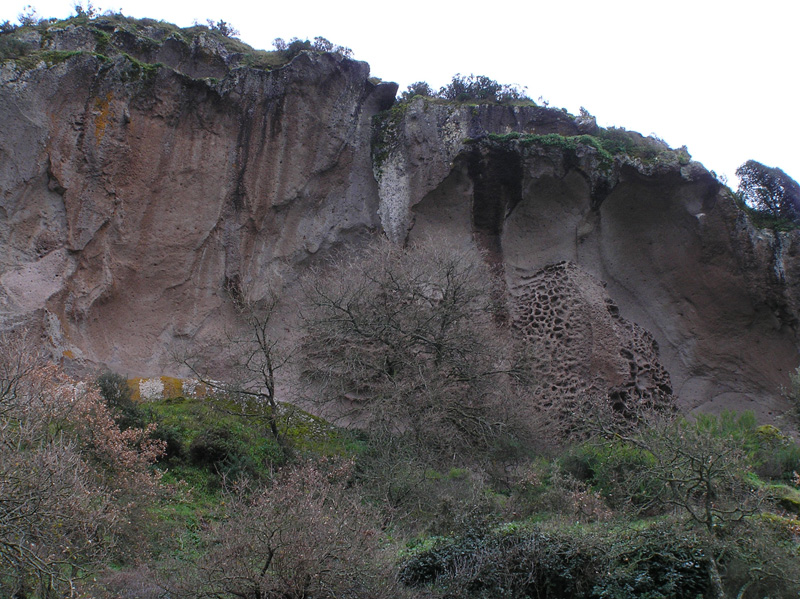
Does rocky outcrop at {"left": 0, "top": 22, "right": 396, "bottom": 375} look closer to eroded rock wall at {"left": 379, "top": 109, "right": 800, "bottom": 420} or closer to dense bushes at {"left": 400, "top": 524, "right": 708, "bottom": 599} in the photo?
eroded rock wall at {"left": 379, "top": 109, "right": 800, "bottom": 420}

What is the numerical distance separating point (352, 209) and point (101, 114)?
19.9ft

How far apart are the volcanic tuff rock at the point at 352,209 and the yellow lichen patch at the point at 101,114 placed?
4cm

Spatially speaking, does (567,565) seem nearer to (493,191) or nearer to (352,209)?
(493,191)

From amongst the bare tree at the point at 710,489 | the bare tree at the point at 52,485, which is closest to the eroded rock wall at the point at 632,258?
the bare tree at the point at 710,489

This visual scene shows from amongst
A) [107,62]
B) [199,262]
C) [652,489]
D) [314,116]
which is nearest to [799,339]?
[652,489]

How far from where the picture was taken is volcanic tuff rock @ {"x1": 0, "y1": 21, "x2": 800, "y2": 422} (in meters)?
14.0

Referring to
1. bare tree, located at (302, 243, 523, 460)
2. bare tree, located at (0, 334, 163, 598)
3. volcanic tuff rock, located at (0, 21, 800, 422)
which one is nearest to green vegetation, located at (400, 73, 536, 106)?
volcanic tuff rock, located at (0, 21, 800, 422)

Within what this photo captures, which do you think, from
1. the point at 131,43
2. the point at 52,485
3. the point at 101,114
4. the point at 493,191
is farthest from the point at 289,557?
the point at 131,43

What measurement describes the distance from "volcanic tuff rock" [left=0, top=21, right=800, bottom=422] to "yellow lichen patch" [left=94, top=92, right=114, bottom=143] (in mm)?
40

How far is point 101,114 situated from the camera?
46.7ft

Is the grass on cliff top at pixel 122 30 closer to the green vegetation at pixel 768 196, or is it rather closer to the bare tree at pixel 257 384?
the bare tree at pixel 257 384

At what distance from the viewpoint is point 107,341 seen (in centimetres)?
1406

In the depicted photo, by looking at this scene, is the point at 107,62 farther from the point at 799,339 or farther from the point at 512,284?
the point at 799,339

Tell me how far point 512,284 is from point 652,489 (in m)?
8.65
